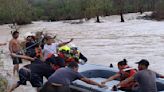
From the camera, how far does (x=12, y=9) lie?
4684 cm

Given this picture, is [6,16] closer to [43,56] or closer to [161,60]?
[161,60]

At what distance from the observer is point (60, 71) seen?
7.78m

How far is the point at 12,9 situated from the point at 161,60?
3206cm

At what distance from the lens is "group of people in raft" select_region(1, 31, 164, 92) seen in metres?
7.27

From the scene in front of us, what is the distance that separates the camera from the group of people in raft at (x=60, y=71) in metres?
7.27

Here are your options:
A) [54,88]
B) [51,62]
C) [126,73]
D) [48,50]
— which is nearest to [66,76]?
[54,88]

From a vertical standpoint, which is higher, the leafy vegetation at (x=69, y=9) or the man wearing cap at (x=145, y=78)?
the man wearing cap at (x=145, y=78)

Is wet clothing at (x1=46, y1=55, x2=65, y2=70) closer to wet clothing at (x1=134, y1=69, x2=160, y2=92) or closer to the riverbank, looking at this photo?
the riverbank

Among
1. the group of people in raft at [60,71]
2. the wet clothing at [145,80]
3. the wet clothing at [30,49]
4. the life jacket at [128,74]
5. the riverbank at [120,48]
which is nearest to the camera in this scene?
the wet clothing at [145,80]

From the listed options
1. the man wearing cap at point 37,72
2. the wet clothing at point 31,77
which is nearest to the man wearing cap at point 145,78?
the man wearing cap at point 37,72

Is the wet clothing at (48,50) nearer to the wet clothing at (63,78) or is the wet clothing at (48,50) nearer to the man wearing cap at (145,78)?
the wet clothing at (63,78)

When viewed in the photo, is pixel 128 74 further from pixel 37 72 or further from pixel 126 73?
pixel 37 72

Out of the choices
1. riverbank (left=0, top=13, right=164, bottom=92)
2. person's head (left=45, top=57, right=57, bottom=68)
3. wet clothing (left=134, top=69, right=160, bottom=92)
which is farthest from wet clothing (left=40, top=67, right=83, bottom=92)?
riverbank (left=0, top=13, right=164, bottom=92)

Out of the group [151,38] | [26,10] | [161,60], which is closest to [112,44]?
[151,38]
